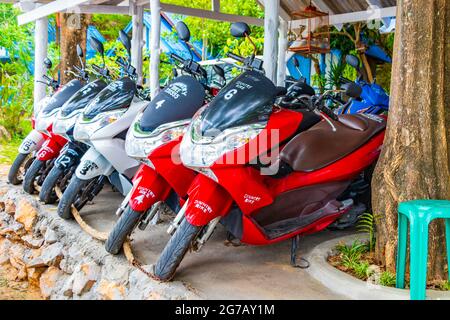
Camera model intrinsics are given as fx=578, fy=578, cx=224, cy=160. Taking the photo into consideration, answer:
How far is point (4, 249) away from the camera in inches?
215

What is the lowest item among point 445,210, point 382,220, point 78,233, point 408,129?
point 78,233

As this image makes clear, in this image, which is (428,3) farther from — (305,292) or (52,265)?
(52,265)

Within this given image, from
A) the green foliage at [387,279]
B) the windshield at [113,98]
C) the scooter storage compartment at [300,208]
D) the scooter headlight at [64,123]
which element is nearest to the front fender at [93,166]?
the windshield at [113,98]

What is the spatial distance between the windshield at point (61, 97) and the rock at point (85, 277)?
6.72 ft

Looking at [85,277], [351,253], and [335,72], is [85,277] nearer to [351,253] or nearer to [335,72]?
[351,253]

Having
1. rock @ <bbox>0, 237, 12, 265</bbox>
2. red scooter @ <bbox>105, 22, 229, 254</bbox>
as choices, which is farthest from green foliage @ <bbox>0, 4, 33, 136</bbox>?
red scooter @ <bbox>105, 22, 229, 254</bbox>

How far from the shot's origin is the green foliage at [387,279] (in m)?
2.98

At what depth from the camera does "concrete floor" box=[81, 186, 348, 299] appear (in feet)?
9.72

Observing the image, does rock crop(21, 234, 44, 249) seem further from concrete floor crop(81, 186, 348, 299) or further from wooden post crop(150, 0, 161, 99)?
wooden post crop(150, 0, 161, 99)

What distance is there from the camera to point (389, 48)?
9.46 meters

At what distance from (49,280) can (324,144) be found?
89.6 inches

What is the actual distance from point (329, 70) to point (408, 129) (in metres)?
7.59

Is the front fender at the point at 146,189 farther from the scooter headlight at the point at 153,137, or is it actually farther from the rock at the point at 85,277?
the rock at the point at 85,277
